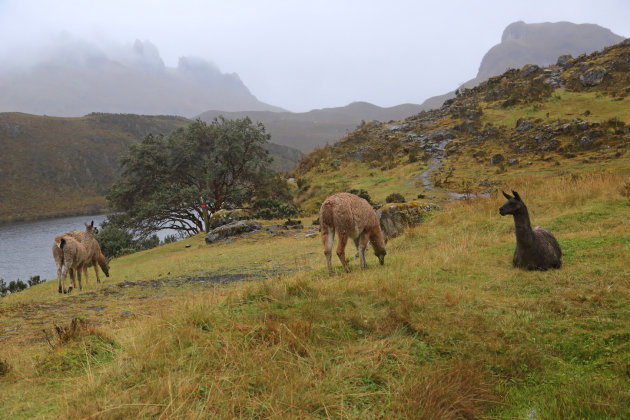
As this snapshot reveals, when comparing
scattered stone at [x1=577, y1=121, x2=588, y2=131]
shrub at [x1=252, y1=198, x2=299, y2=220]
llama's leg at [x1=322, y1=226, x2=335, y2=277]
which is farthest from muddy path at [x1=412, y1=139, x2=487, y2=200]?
llama's leg at [x1=322, y1=226, x2=335, y2=277]

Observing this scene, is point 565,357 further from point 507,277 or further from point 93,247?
point 93,247

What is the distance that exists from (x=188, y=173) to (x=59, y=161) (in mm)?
74427

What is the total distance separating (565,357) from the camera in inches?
138

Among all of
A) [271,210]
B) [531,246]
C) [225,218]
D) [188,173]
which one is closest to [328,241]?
[531,246]

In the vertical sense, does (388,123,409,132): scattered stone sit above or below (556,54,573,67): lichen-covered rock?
below

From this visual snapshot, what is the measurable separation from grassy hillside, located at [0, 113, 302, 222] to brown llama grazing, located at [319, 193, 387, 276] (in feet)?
230

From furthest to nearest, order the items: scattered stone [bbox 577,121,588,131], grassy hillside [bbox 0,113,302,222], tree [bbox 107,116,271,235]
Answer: grassy hillside [bbox 0,113,302,222] < tree [bbox 107,116,271,235] < scattered stone [bbox 577,121,588,131]

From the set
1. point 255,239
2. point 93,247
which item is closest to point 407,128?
point 255,239

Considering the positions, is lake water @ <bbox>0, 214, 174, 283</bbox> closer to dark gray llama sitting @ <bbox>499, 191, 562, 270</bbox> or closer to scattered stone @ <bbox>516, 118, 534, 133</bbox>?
dark gray llama sitting @ <bbox>499, 191, 562, 270</bbox>

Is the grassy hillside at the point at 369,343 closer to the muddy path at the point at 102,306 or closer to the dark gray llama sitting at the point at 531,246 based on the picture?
the muddy path at the point at 102,306

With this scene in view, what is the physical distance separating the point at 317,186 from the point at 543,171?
19.7m

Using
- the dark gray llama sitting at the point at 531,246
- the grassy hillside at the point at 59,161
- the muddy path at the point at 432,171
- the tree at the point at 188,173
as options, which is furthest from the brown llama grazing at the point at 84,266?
the grassy hillside at the point at 59,161

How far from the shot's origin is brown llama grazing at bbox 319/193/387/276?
280 inches

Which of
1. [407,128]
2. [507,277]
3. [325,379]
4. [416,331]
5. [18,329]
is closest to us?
[325,379]
